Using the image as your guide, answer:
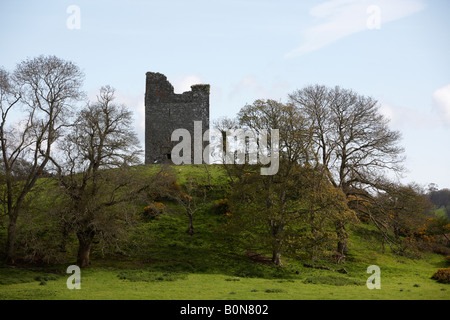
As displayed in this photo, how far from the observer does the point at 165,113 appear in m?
57.3

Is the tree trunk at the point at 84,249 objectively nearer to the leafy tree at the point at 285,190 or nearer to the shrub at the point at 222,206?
the leafy tree at the point at 285,190

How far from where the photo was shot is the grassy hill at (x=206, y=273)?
21.6 m

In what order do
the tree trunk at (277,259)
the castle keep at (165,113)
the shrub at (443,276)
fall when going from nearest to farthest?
the shrub at (443,276) → the tree trunk at (277,259) → the castle keep at (165,113)

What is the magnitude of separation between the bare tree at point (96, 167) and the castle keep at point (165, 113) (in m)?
24.8

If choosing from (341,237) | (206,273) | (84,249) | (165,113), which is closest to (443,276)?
(341,237)

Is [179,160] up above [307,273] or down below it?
above

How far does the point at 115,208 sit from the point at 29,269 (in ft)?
22.3

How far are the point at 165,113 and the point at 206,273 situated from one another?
31491 mm

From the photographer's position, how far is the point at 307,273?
31.1 metres

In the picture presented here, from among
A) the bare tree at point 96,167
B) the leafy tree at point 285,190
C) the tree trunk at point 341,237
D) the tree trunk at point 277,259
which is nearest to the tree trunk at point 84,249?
the bare tree at point 96,167

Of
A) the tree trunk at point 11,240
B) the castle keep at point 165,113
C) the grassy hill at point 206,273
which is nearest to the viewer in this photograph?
the grassy hill at point 206,273

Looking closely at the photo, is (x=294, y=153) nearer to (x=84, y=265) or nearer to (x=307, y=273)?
(x=307, y=273)

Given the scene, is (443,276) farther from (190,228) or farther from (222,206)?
(222,206)
